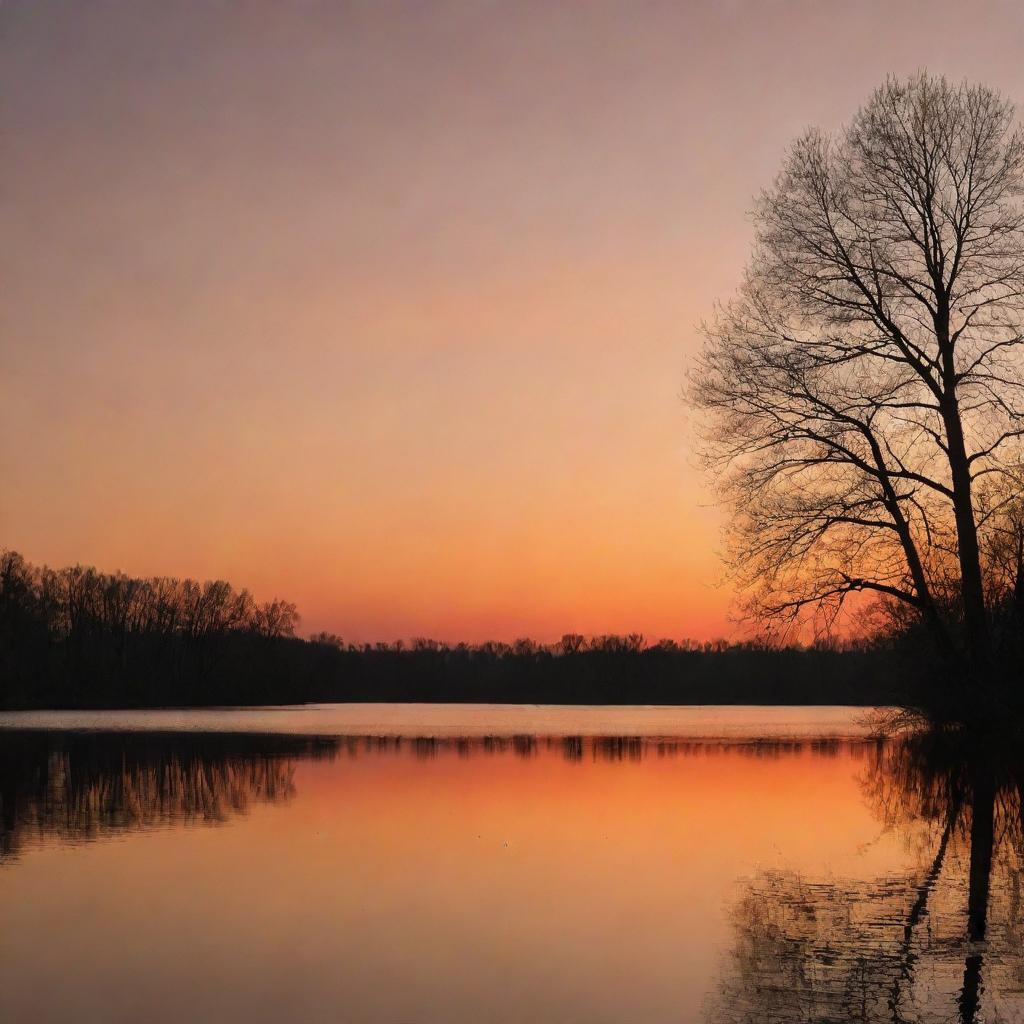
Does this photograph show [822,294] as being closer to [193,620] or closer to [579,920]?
[579,920]

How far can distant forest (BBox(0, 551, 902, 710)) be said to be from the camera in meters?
102

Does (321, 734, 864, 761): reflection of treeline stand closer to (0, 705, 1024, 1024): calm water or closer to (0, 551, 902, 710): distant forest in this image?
(0, 705, 1024, 1024): calm water

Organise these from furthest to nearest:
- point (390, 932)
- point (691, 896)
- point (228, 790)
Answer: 1. point (228, 790)
2. point (691, 896)
3. point (390, 932)

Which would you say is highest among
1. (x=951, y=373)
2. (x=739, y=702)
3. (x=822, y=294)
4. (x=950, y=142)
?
(x=950, y=142)

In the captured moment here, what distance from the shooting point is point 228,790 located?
20844 mm

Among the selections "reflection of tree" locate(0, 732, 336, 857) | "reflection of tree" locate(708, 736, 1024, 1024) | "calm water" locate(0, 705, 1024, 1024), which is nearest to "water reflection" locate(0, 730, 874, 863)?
"reflection of tree" locate(0, 732, 336, 857)

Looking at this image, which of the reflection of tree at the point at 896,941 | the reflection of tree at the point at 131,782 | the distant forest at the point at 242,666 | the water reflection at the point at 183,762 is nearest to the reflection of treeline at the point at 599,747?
the water reflection at the point at 183,762

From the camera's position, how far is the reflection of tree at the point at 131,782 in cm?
1648

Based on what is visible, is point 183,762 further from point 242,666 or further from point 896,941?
point 242,666

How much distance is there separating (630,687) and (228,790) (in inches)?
5155

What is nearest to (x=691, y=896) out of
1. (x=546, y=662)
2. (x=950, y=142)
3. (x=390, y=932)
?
(x=390, y=932)

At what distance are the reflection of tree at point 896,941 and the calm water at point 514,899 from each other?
32 mm

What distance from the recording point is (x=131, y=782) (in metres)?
22.3

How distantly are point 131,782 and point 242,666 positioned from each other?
4118 inches
